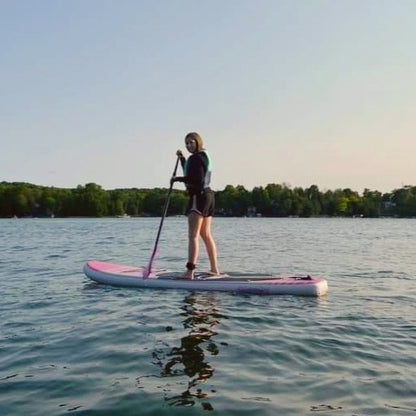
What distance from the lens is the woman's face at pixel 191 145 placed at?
9.37 m

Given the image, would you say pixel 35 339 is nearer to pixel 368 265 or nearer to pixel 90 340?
pixel 90 340

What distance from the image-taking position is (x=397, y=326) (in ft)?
23.0

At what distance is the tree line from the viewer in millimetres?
110762

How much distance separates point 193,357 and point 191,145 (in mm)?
4653

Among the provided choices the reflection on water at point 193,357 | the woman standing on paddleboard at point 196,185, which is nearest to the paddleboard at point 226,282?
the woman standing on paddleboard at point 196,185

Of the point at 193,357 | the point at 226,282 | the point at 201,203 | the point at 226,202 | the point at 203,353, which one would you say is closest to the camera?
the point at 193,357

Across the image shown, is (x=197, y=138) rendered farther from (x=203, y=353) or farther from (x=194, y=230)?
(x=203, y=353)

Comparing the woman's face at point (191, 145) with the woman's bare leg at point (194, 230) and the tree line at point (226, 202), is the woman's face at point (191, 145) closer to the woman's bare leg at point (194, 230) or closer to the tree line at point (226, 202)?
the woman's bare leg at point (194, 230)

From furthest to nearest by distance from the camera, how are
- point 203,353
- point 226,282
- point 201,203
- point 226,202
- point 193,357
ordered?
point 226,202 → point 201,203 → point 226,282 → point 203,353 → point 193,357

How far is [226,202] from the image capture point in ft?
397

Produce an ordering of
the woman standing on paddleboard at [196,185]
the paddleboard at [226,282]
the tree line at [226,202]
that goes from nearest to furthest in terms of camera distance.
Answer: the paddleboard at [226,282], the woman standing on paddleboard at [196,185], the tree line at [226,202]

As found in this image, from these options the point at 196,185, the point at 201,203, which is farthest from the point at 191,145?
the point at 201,203

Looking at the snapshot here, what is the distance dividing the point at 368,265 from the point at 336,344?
10.1 meters

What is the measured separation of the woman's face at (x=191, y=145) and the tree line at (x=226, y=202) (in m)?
92.0
